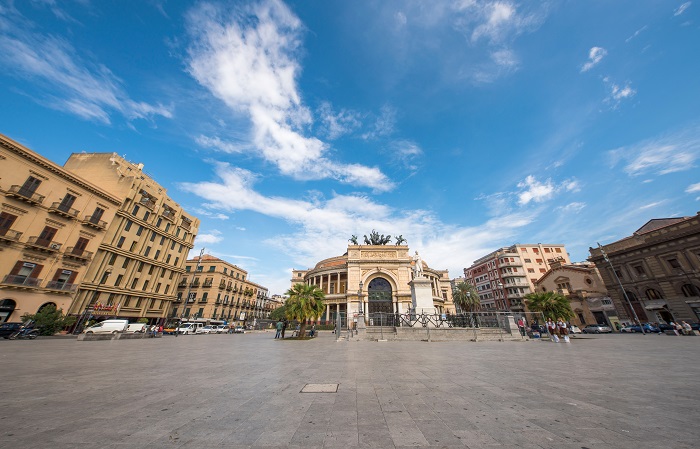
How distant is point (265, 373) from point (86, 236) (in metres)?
34.4

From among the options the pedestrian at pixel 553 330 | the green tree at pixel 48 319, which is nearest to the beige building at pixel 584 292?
the pedestrian at pixel 553 330

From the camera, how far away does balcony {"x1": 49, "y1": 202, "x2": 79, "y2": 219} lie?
84.0 ft

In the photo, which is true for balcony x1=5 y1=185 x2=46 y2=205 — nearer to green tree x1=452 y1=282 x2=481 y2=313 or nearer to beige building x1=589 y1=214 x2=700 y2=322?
green tree x1=452 y1=282 x2=481 y2=313

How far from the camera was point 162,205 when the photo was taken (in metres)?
39.1

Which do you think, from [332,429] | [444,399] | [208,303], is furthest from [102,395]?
[208,303]

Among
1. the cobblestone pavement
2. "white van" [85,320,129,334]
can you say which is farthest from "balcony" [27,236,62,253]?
the cobblestone pavement

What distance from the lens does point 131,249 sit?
34.1 meters

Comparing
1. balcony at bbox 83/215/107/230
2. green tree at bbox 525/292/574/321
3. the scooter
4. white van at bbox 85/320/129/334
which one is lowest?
the scooter

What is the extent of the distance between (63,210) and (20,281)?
7.43m

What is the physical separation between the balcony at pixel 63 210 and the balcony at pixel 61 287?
681 cm

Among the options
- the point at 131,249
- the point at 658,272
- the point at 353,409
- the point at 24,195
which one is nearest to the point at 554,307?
the point at 658,272

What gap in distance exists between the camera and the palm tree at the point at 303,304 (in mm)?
22500

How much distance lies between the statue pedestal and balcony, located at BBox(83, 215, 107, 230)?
3502cm

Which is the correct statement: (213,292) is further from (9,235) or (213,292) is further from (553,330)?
(553,330)
